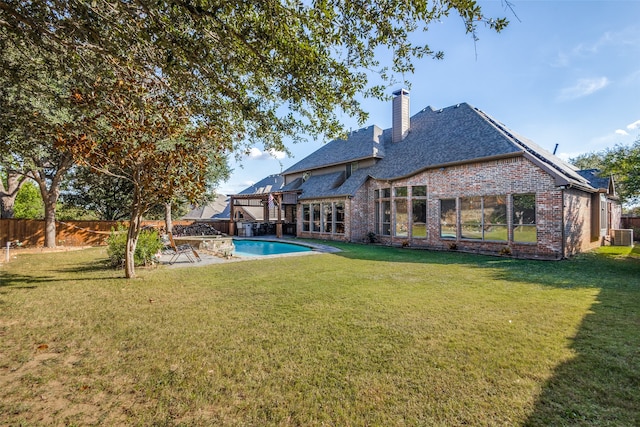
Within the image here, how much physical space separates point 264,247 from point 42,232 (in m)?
11.9

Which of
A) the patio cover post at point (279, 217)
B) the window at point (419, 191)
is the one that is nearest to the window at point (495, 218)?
the window at point (419, 191)

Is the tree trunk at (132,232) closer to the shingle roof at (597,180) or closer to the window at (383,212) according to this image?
the window at (383,212)

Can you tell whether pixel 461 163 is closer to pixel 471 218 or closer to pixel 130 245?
pixel 471 218

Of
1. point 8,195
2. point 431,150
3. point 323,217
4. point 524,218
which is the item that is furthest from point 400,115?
point 8,195

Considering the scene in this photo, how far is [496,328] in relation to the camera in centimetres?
468

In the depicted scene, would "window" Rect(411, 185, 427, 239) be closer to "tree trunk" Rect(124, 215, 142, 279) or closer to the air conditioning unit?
the air conditioning unit

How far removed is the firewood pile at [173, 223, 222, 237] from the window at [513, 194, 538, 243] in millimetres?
19687

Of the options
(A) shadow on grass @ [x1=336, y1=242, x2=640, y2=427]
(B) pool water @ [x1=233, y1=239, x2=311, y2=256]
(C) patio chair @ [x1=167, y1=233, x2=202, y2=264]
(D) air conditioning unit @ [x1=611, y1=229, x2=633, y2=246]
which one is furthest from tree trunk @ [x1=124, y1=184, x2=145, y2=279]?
(D) air conditioning unit @ [x1=611, y1=229, x2=633, y2=246]

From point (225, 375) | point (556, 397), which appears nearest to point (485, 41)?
point (556, 397)

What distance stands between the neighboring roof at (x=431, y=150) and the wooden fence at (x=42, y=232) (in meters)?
13.2

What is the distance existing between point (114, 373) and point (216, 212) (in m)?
41.0

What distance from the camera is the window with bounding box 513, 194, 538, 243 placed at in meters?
12.3

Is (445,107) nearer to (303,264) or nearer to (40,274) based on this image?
(303,264)

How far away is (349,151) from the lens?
2270cm
